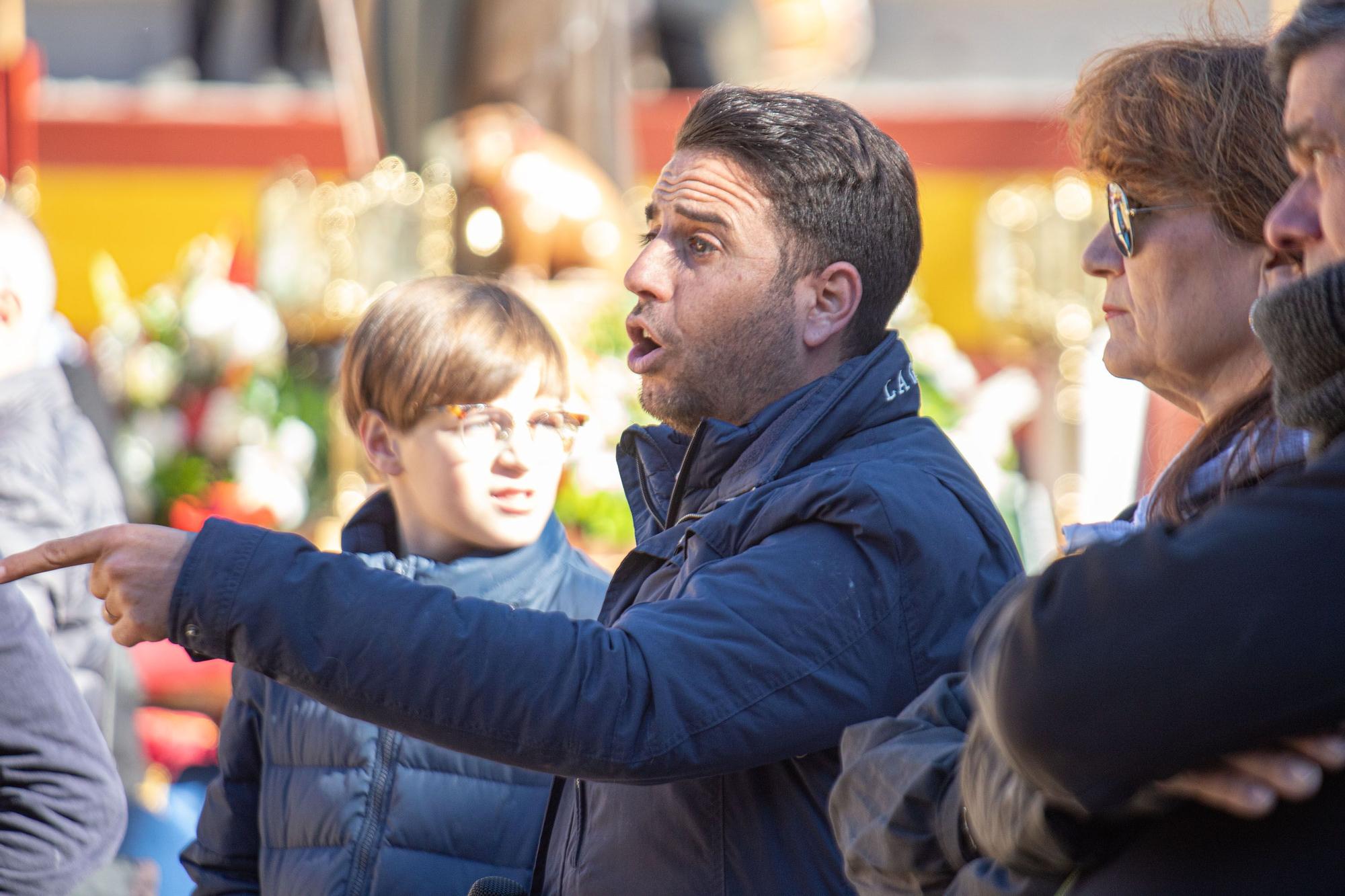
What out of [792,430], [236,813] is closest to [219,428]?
[236,813]

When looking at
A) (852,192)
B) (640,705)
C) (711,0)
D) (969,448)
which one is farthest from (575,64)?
(640,705)

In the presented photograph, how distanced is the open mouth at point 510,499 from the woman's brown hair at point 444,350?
0.14 meters

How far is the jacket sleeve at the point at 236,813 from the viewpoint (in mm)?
2150

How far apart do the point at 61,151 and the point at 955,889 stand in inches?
323

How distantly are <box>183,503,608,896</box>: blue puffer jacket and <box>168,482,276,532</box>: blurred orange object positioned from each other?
7.61ft

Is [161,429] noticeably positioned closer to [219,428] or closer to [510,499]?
[219,428]

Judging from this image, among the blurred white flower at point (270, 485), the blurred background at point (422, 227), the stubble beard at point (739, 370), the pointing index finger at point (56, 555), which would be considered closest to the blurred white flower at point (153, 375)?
the blurred background at point (422, 227)

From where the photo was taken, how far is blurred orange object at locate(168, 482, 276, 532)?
4449 millimetres

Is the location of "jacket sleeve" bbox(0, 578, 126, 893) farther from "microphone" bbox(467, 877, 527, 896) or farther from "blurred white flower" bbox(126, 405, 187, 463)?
"blurred white flower" bbox(126, 405, 187, 463)

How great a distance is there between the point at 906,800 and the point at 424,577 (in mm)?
1163

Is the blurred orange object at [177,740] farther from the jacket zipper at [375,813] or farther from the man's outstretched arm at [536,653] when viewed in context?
the man's outstretched arm at [536,653]

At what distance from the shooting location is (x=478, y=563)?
7.11 ft

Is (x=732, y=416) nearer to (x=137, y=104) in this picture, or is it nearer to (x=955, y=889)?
(x=955, y=889)

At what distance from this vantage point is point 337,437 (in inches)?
193
